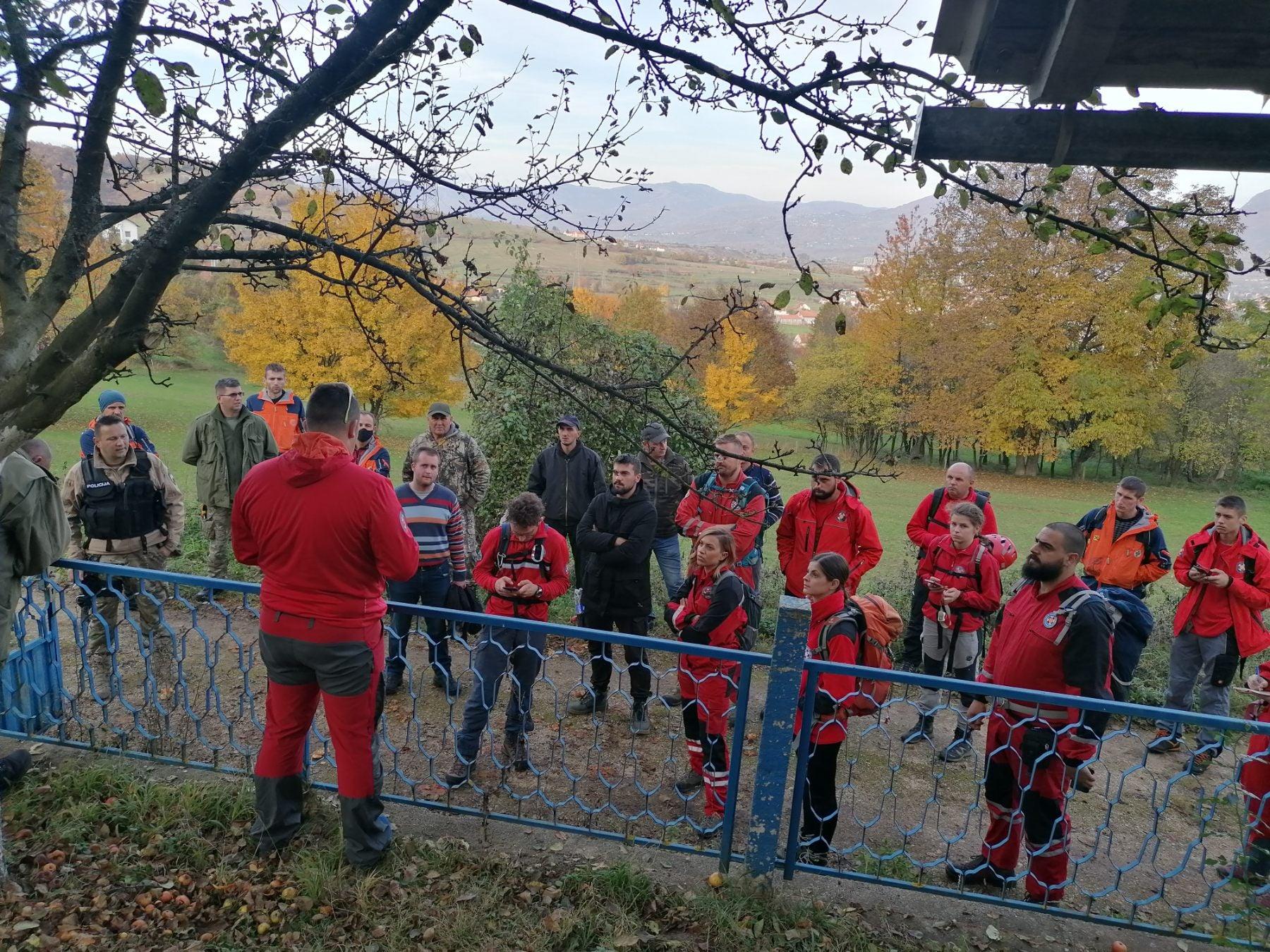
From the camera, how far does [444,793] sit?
15.3 feet

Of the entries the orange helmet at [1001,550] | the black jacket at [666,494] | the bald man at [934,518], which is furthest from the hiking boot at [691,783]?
the orange helmet at [1001,550]

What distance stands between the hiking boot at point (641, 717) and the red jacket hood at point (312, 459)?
3072 millimetres

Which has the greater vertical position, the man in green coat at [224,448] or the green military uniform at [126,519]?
the man in green coat at [224,448]

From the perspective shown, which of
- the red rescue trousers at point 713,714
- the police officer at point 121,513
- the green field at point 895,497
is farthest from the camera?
the green field at point 895,497

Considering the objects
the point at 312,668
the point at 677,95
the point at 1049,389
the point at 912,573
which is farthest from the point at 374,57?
the point at 1049,389

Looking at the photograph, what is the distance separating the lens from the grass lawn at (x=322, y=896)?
3.22m

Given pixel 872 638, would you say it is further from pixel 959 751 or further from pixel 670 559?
pixel 670 559

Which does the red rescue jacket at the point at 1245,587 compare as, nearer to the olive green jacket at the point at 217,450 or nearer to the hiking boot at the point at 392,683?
the hiking boot at the point at 392,683

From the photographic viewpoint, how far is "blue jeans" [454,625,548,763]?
4.50 meters

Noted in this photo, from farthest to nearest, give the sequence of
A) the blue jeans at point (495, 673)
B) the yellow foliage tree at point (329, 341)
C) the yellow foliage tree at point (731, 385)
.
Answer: the yellow foliage tree at point (731, 385), the yellow foliage tree at point (329, 341), the blue jeans at point (495, 673)

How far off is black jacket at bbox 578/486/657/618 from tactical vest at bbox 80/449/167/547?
2960 mm

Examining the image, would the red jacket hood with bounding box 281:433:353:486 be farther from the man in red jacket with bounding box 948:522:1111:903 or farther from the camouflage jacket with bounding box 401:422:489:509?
the camouflage jacket with bounding box 401:422:489:509

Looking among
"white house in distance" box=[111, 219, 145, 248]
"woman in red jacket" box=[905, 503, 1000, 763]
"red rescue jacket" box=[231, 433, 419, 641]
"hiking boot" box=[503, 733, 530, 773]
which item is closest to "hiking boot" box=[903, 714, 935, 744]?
"woman in red jacket" box=[905, 503, 1000, 763]

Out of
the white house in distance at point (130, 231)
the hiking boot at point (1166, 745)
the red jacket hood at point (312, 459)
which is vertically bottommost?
the hiking boot at point (1166, 745)
